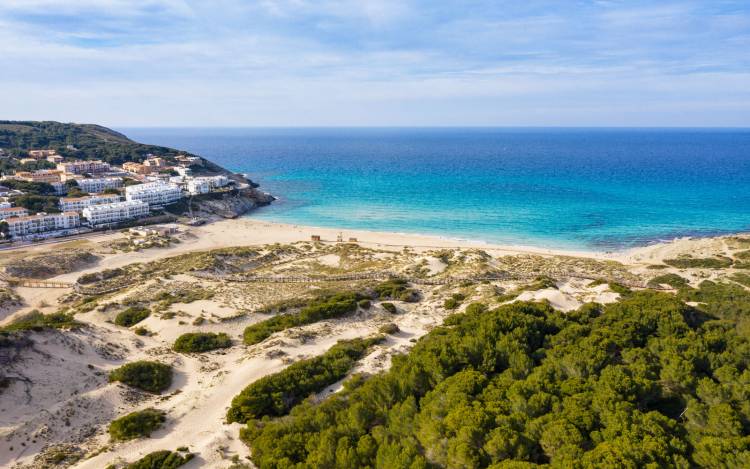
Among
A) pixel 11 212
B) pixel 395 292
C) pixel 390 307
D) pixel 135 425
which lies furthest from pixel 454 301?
pixel 11 212

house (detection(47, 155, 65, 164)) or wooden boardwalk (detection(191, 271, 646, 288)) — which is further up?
house (detection(47, 155, 65, 164))

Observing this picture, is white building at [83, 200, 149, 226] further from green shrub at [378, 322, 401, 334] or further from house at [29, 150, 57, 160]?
green shrub at [378, 322, 401, 334]

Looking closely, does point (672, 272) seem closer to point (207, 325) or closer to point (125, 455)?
point (207, 325)

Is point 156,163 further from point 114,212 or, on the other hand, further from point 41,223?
point 41,223

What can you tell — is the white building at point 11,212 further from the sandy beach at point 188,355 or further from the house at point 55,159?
the house at point 55,159

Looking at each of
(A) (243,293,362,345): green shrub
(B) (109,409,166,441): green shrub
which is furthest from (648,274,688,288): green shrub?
(B) (109,409,166,441): green shrub

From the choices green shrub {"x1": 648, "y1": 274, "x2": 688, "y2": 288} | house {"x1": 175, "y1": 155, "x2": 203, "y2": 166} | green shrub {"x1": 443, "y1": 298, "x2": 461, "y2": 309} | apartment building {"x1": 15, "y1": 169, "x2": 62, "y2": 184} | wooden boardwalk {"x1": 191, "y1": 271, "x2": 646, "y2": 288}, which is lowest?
wooden boardwalk {"x1": 191, "y1": 271, "x2": 646, "y2": 288}

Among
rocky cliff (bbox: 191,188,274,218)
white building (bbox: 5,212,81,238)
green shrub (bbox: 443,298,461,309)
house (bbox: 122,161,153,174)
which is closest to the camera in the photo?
green shrub (bbox: 443,298,461,309)

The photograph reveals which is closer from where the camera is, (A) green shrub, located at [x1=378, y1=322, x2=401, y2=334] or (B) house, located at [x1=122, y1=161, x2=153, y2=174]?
(A) green shrub, located at [x1=378, y1=322, x2=401, y2=334]
